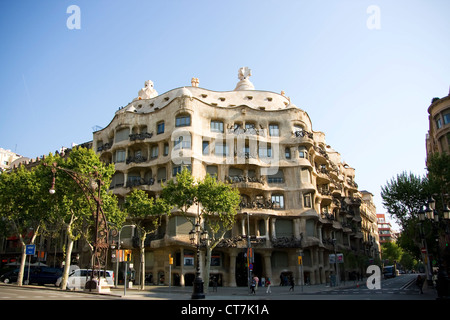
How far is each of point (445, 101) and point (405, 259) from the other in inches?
3538

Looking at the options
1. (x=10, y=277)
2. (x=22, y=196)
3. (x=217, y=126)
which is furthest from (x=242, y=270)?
(x=22, y=196)

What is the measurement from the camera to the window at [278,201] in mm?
46625

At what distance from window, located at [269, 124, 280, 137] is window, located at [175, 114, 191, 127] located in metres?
11.1

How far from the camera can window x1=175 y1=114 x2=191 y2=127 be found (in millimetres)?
46278

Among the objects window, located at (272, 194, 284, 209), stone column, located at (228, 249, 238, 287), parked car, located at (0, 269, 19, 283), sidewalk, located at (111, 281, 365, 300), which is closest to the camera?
sidewalk, located at (111, 281, 365, 300)

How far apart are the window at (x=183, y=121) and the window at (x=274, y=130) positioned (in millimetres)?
11051

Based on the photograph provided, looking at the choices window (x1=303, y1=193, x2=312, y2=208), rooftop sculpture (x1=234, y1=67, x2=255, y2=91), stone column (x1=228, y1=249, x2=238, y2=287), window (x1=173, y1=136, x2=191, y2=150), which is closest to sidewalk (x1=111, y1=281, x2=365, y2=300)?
stone column (x1=228, y1=249, x2=238, y2=287)

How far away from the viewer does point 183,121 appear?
46.5 m

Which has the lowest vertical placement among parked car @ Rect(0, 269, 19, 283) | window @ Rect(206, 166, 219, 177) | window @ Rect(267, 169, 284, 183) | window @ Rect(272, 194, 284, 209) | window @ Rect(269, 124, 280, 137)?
parked car @ Rect(0, 269, 19, 283)

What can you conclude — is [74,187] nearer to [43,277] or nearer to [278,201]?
[43,277]

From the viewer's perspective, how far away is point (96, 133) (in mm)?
54906

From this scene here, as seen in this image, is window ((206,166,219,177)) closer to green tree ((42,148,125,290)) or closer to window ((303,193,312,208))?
window ((303,193,312,208))

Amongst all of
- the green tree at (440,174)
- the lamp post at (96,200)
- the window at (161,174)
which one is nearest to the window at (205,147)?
the window at (161,174)
